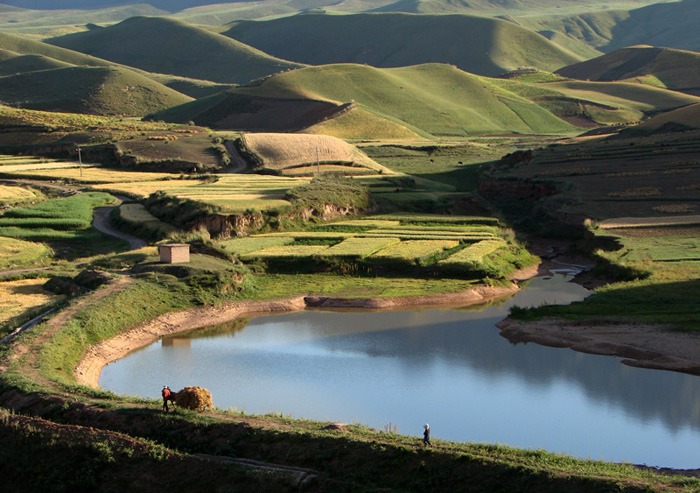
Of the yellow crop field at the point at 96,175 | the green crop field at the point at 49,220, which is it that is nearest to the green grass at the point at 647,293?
the green crop field at the point at 49,220

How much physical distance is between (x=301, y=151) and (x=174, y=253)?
4994 cm

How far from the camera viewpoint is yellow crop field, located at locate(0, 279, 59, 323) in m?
36.7

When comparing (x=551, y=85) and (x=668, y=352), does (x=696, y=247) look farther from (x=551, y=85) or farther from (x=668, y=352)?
(x=551, y=85)

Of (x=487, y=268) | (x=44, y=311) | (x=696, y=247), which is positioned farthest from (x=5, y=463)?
(x=696, y=247)

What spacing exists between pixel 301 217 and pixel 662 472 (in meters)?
41.9

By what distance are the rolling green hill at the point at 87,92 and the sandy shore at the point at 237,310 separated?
13201cm

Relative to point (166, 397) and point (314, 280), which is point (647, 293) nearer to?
point (314, 280)

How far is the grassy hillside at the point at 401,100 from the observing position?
475 feet

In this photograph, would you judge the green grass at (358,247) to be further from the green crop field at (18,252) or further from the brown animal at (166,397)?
the brown animal at (166,397)

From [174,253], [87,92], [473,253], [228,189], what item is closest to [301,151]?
[228,189]

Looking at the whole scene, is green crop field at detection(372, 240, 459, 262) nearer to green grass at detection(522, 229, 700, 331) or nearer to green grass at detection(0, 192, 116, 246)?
green grass at detection(522, 229, 700, 331)

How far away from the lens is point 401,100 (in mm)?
157250

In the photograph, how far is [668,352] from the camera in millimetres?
31375

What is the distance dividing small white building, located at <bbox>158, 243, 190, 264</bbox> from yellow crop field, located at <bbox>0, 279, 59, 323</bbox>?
5.63 meters
